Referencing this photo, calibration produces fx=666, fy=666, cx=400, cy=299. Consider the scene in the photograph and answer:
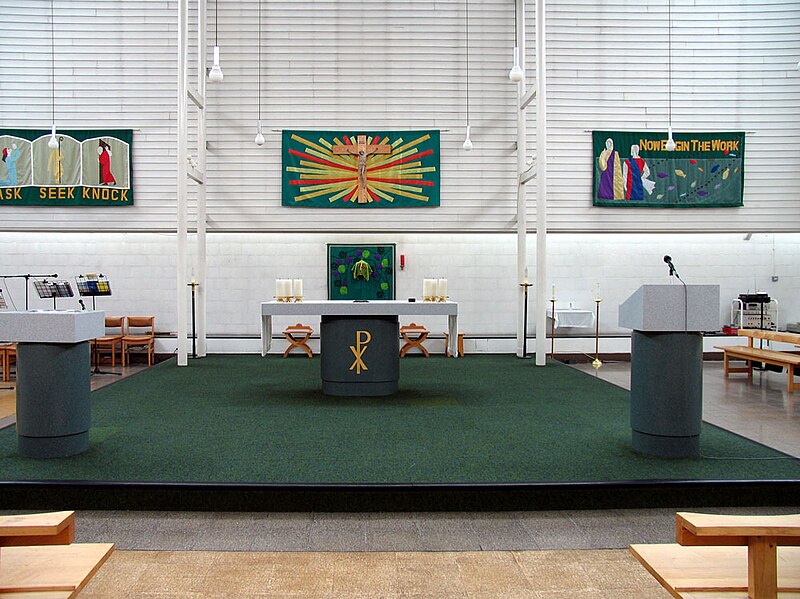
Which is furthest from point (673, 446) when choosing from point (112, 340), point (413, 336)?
point (112, 340)

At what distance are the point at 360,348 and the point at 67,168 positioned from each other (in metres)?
6.76

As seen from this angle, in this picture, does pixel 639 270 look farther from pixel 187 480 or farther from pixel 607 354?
pixel 187 480

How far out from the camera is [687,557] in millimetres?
2061

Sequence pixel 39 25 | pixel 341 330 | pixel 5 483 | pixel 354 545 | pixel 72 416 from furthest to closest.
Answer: pixel 39 25 → pixel 341 330 → pixel 72 416 → pixel 5 483 → pixel 354 545

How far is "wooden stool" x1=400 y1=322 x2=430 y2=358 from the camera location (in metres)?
10.4

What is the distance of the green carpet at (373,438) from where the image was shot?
3.99m

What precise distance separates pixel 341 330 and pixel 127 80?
6.78 m

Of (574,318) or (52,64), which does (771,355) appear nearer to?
(574,318)

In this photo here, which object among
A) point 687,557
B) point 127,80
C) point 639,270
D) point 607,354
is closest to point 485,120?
point 639,270

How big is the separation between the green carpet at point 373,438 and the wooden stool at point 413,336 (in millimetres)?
2516

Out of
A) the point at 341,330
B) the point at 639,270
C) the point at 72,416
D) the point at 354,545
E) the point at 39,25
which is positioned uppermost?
the point at 39,25

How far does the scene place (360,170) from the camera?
10734mm

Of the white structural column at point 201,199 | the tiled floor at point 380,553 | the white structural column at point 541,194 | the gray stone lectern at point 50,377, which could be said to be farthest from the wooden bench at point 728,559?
the white structural column at point 201,199

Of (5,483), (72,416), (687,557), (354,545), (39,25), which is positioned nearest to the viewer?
(687,557)
